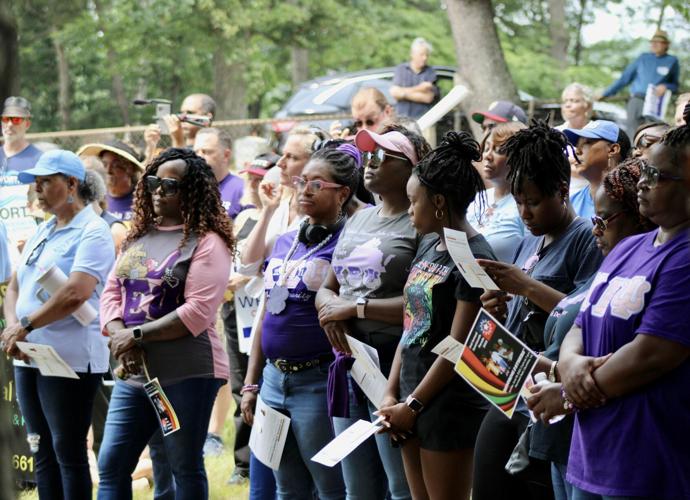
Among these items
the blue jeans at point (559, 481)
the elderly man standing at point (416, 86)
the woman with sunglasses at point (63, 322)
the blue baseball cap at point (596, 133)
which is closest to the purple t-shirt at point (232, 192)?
the woman with sunglasses at point (63, 322)

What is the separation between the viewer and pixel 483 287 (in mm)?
3875

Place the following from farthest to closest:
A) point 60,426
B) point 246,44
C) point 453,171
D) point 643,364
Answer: point 246,44, point 60,426, point 453,171, point 643,364

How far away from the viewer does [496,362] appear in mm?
3666

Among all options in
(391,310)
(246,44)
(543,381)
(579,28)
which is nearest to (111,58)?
(246,44)

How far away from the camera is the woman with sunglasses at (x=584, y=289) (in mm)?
3748

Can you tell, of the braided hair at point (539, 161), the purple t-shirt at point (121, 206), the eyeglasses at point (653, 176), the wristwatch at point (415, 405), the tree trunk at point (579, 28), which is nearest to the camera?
the eyeglasses at point (653, 176)

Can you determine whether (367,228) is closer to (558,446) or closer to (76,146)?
(558,446)

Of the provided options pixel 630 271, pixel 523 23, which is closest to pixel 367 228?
pixel 630 271

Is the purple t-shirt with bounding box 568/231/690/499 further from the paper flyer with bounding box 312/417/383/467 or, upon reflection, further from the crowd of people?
the paper flyer with bounding box 312/417/383/467

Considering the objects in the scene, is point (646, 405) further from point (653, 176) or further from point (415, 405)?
point (415, 405)

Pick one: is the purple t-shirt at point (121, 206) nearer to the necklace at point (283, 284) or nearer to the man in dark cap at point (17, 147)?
the man in dark cap at point (17, 147)

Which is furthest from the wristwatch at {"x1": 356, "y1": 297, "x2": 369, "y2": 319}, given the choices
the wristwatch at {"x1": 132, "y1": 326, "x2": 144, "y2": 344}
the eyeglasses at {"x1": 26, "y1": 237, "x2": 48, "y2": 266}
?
the eyeglasses at {"x1": 26, "y1": 237, "x2": 48, "y2": 266}

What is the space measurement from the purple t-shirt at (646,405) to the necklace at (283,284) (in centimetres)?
194

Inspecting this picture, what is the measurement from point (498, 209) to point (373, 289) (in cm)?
108
